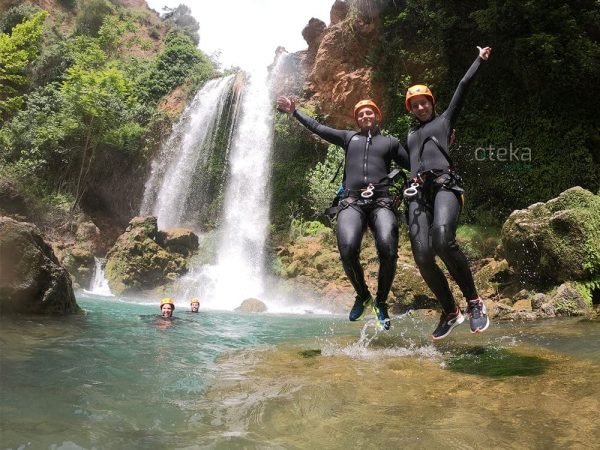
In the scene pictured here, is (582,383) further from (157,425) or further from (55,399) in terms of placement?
(55,399)

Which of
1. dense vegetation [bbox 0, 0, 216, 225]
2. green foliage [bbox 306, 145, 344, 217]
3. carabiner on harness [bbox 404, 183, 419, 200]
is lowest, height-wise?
carabiner on harness [bbox 404, 183, 419, 200]

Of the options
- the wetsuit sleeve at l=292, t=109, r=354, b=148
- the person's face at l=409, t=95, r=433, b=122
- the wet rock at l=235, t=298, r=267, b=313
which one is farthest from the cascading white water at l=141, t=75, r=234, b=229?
the person's face at l=409, t=95, r=433, b=122

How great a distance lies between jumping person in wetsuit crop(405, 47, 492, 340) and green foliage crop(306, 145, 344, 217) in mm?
12094

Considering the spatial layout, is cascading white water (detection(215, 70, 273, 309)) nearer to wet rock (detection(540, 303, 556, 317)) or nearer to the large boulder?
the large boulder

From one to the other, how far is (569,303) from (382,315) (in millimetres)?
4957

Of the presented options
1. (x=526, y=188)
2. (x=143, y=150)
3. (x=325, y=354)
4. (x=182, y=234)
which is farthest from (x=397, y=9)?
(x=325, y=354)

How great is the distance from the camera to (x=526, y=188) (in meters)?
14.8

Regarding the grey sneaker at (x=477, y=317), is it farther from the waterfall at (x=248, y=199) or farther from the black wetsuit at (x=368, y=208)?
the waterfall at (x=248, y=199)

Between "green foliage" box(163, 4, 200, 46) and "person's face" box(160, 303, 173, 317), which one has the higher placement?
"green foliage" box(163, 4, 200, 46)

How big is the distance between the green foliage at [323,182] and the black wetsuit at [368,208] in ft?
38.6

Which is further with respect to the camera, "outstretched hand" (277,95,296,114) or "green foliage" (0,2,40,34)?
"green foliage" (0,2,40,34)

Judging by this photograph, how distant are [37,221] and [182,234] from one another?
27.8ft

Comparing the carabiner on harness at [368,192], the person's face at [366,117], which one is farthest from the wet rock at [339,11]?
the carabiner on harness at [368,192]

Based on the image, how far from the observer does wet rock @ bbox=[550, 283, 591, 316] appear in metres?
7.38
